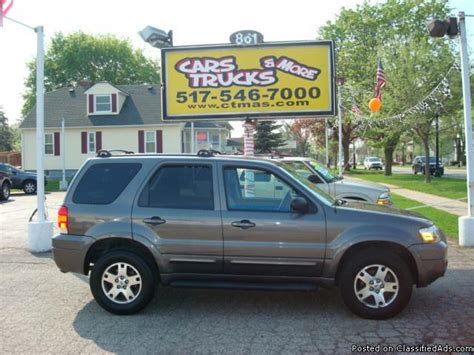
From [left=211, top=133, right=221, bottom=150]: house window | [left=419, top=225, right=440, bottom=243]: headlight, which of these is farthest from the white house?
[left=419, top=225, right=440, bottom=243]: headlight

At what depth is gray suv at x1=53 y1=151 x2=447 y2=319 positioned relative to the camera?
195 inches

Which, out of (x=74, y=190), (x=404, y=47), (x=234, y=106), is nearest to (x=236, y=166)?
(x=74, y=190)

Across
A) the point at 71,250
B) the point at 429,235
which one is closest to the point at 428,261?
the point at 429,235

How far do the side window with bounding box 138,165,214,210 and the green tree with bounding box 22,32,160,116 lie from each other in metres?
52.2

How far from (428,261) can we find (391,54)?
21.0 m

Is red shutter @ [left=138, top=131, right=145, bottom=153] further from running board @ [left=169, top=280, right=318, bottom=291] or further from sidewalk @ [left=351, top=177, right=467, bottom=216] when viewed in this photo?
running board @ [left=169, top=280, right=318, bottom=291]

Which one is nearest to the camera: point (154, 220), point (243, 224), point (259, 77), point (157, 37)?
point (243, 224)

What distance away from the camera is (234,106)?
11070 millimetres

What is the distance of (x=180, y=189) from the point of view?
5.34 meters

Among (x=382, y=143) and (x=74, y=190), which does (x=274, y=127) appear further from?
(x=74, y=190)

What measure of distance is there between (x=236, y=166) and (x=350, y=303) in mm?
1939

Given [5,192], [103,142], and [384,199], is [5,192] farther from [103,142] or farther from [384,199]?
[384,199]

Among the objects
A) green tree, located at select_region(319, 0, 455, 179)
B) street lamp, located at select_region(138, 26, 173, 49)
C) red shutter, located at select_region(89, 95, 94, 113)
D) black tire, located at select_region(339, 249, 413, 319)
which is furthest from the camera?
red shutter, located at select_region(89, 95, 94, 113)

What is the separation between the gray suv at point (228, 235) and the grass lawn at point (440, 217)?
5203 mm
